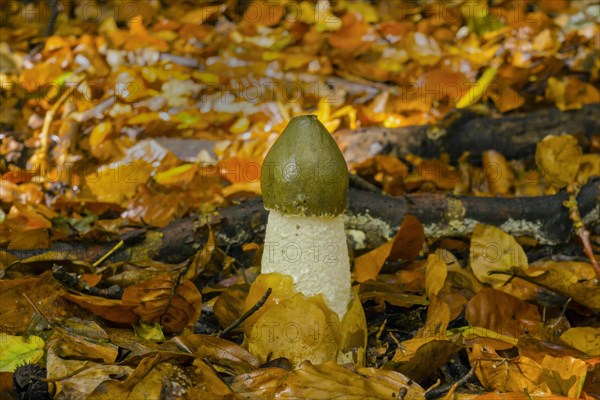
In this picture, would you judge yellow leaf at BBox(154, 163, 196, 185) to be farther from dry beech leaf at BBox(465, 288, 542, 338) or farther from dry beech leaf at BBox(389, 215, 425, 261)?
dry beech leaf at BBox(465, 288, 542, 338)

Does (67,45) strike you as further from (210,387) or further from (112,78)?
(210,387)

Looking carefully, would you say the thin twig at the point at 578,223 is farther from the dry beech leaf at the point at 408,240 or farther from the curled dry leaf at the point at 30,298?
the curled dry leaf at the point at 30,298

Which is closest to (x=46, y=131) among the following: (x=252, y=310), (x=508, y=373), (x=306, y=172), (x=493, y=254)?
(x=252, y=310)

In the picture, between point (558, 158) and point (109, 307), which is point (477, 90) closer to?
point (558, 158)

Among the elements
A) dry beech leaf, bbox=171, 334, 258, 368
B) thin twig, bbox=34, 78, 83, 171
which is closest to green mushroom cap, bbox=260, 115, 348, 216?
dry beech leaf, bbox=171, 334, 258, 368

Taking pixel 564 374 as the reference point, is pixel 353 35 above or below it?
above
